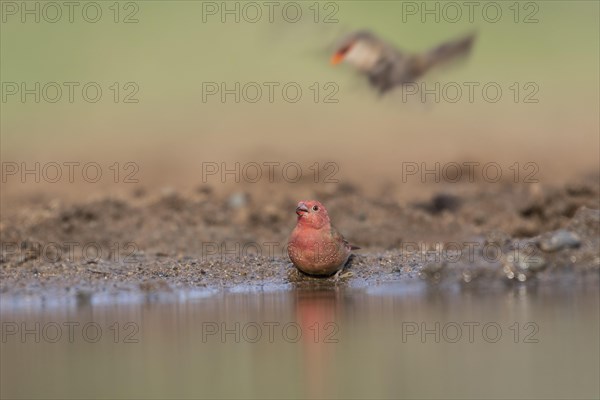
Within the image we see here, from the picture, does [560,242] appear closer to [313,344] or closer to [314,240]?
[314,240]

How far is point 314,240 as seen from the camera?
862 centimetres

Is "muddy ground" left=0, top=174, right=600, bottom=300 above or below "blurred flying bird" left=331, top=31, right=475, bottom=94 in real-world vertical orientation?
below

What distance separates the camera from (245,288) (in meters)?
8.95

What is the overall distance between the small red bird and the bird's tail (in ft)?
10.9

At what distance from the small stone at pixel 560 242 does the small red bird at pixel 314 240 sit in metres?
1.54

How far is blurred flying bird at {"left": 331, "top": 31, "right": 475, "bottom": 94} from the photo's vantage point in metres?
11.4

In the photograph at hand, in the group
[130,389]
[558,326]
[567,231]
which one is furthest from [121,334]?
[567,231]

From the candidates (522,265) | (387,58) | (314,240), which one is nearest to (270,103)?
Result: (387,58)

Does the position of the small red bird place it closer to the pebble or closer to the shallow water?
the shallow water

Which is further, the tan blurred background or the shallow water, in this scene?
the tan blurred background

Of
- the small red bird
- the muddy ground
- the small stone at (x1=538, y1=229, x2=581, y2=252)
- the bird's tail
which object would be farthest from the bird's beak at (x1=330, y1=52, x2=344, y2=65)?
the small stone at (x1=538, y1=229, x2=581, y2=252)

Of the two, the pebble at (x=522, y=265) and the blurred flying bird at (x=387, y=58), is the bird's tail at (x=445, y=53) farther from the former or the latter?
the pebble at (x=522, y=265)

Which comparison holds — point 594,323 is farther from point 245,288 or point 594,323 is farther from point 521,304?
point 245,288

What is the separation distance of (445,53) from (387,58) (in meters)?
0.56
